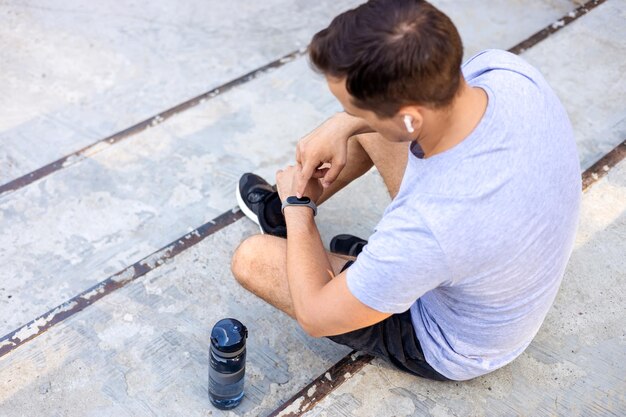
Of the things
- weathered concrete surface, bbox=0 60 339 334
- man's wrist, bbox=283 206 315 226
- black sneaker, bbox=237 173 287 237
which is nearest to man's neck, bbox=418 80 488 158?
man's wrist, bbox=283 206 315 226

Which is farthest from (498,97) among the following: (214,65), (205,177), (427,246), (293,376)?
(214,65)

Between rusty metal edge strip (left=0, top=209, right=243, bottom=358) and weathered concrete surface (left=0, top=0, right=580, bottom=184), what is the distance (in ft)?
2.02

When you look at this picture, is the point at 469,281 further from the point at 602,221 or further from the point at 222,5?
the point at 222,5

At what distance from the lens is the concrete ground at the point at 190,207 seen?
1.97m

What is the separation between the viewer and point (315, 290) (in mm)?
1672

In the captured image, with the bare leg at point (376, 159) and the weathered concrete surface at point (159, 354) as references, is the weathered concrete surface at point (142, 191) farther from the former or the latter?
the bare leg at point (376, 159)

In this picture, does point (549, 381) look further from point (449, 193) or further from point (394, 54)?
point (394, 54)

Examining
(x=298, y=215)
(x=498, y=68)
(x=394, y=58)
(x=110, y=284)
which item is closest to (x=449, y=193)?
(x=394, y=58)

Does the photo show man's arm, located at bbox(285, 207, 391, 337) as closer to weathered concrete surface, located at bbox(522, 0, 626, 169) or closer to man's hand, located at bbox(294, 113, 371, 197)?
man's hand, located at bbox(294, 113, 371, 197)

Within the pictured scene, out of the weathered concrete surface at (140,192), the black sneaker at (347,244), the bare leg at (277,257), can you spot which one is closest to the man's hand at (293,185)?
the bare leg at (277,257)

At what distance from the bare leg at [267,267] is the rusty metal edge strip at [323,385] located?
192 millimetres

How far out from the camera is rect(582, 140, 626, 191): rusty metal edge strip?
2.56 m

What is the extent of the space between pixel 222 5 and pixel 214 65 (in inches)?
18.7

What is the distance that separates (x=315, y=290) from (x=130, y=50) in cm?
187
